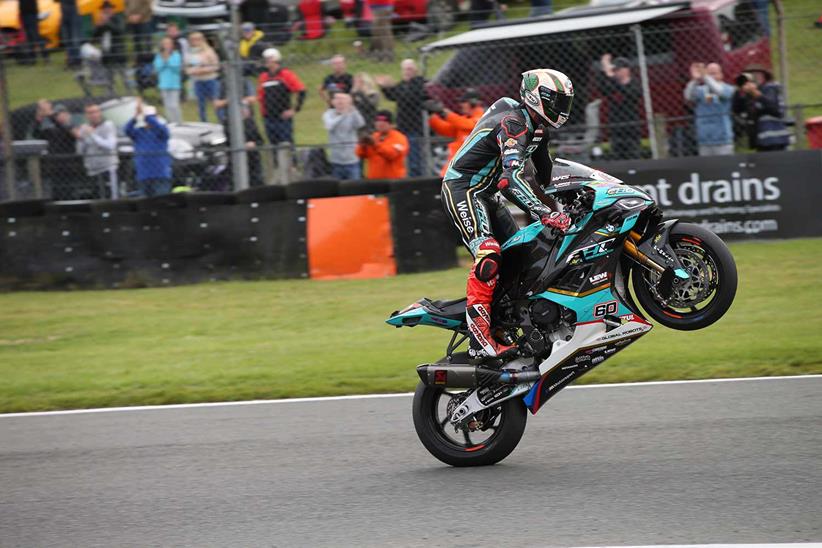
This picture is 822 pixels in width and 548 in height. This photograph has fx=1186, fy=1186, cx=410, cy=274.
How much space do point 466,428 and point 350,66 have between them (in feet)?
25.9

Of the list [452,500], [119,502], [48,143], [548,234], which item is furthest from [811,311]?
[48,143]

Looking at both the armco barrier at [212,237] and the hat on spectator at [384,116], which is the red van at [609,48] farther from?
the armco barrier at [212,237]

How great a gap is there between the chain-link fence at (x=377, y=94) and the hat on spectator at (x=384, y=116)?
17 centimetres

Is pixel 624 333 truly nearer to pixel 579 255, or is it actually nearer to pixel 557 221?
pixel 579 255

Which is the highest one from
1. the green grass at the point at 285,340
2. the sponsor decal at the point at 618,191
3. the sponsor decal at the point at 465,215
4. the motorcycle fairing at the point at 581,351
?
the sponsor decal at the point at 618,191

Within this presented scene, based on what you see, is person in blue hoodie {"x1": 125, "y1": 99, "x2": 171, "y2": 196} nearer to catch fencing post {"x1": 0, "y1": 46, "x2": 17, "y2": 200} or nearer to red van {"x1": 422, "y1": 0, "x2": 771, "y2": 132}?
catch fencing post {"x1": 0, "y1": 46, "x2": 17, "y2": 200}

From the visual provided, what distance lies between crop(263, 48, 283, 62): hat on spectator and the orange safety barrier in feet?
5.45

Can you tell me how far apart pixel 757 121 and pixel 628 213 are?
25.4 ft

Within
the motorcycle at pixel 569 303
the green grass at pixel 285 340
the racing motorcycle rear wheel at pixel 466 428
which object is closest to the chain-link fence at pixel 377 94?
the green grass at pixel 285 340

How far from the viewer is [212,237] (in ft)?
42.5

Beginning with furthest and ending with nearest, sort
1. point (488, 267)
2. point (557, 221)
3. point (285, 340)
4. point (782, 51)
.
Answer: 1. point (782, 51)
2. point (285, 340)
3. point (488, 267)
4. point (557, 221)

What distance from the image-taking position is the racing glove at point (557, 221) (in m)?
6.08

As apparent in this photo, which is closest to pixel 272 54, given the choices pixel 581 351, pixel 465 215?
pixel 465 215

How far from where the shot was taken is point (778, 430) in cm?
651
